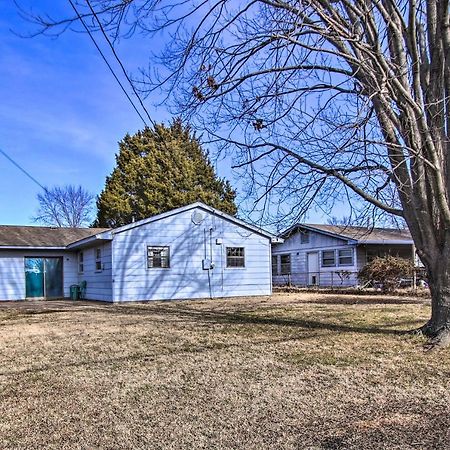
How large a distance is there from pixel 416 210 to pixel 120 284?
11571mm

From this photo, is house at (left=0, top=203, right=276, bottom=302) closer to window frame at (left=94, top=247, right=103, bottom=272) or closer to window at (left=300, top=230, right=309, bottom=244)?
window frame at (left=94, top=247, right=103, bottom=272)

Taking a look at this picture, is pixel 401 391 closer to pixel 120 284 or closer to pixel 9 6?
pixel 9 6

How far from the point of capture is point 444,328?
7.20 m

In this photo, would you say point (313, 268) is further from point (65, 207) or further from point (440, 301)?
point (65, 207)

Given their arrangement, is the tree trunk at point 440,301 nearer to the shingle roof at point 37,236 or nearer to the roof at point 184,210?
the roof at point 184,210

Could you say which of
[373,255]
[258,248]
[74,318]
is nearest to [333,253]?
[373,255]

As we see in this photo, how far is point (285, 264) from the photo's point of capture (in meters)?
31.6

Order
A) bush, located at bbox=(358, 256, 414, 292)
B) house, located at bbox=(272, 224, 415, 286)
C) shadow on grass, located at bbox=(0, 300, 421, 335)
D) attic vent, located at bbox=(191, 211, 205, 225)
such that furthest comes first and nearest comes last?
house, located at bbox=(272, 224, 415, 286) < bush, located at bbox=(358, 256, 414, 292) < attic vent, located at bbox=(191, 211, 205, 225) < shadow on grass, located at bbox=(0, 300, 421, 335)

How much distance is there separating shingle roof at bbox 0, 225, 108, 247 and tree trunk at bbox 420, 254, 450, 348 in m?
16.3

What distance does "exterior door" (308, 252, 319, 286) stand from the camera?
2814 cm

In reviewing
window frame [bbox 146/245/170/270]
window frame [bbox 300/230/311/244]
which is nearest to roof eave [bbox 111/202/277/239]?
window frame [bbox 146/245/170/270]

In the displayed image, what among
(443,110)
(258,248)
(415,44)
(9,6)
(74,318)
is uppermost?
(9,6)

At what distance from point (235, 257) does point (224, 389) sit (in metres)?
14.4

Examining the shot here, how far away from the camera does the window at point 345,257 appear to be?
26.3m
